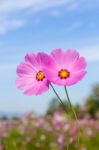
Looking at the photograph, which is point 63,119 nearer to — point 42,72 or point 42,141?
point 42,141

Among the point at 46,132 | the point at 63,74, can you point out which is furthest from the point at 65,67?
the point at 46,132

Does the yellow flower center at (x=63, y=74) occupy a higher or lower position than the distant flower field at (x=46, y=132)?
lower

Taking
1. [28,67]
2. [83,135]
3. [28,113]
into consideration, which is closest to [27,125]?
[28,113]

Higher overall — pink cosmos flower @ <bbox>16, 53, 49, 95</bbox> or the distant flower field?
the distant flower field

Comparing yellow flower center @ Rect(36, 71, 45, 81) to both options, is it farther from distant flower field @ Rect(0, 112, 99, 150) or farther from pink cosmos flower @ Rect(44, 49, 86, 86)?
distant flower field @ Rect(0, 112, 99, 150)

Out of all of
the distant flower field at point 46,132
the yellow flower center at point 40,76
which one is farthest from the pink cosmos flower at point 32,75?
the distant flower field at point 46,132

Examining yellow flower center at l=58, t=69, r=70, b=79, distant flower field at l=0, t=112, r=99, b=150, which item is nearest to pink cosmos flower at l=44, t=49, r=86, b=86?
yellow flower center at l=58, t=69, r=70, b=79

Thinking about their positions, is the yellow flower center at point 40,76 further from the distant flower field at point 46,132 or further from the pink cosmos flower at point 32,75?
the distant flower field at point 46,132
